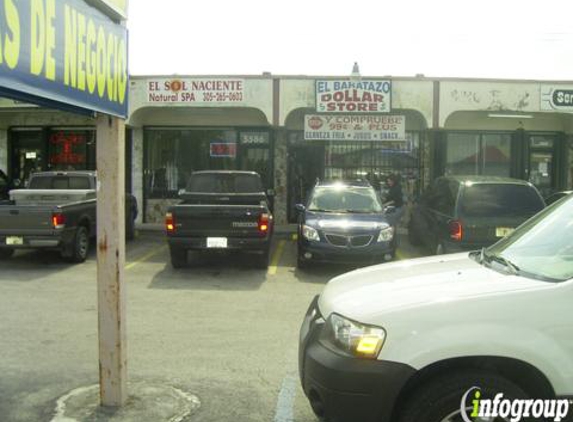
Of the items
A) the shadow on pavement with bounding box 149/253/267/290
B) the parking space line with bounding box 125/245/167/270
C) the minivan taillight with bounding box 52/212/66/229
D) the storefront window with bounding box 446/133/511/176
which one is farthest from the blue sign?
the storefront window with bounding box 446/133/511/176

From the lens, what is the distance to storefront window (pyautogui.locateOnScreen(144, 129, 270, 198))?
59.0ft

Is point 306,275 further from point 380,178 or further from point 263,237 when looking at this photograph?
point 380,178

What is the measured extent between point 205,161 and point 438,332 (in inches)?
610

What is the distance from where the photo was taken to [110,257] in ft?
15.0

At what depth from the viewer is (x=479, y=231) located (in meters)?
9.65

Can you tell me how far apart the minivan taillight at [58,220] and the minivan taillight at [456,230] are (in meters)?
6.90

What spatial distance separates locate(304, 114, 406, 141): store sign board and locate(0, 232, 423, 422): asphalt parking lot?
5583mm

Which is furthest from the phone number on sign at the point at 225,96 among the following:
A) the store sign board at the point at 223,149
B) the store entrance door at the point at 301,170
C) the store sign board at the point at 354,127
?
the store entrance door at the point at 301,170

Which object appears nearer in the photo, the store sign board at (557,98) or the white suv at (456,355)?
the white suv at (456,355)

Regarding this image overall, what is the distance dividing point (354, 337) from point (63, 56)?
2.47m

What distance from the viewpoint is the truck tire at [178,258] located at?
35.8 feet

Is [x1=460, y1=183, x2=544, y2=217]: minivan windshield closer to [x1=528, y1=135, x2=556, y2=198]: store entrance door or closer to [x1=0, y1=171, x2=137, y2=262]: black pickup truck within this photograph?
[x1=0, y1=171, x2=137, y2=262]: black pickup truck

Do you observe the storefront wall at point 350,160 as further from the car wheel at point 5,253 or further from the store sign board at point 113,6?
the store sign board at point 113,6

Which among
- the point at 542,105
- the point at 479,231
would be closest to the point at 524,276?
the point at 479,231
